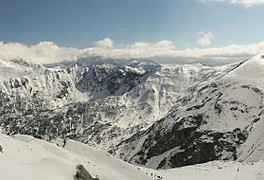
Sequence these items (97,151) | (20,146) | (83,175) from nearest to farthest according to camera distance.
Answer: (83,175) < (20,146) < (97,151)

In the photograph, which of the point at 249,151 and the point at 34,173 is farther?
the point at 249,151

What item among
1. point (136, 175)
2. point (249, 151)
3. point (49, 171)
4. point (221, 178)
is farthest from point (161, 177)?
point (249, 151)

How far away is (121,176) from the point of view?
64.4m

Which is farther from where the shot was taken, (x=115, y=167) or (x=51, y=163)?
(x=115, y=167)


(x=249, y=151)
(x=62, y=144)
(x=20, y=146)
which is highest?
(x=20, y=146)

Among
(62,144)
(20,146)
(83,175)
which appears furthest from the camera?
(62,144)

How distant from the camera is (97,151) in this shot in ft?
262

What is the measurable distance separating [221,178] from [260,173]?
20.2 feet

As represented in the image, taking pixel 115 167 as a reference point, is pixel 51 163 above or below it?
above

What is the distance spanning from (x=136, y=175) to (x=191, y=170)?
30.2 ft

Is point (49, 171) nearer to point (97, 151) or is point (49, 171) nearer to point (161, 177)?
point (161, 177)

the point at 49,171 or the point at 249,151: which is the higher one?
the point at 49,171

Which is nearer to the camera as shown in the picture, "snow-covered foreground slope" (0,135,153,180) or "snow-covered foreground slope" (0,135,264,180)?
"snow-covered foreground slope" (0,135,153,180)

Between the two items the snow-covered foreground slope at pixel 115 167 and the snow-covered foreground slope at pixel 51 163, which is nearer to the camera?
the snow-covered foreground slope at pixel 51 163
